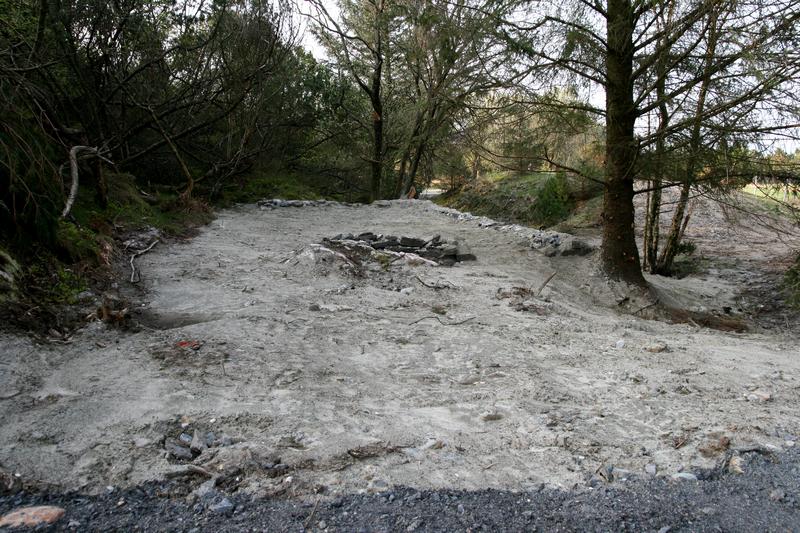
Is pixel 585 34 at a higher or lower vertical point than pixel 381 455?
higher

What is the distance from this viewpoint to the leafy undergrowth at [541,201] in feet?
47.3

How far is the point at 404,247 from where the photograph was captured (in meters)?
7.92

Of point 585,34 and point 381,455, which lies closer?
point 381,455

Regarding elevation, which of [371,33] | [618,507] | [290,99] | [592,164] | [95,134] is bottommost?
[618,507]

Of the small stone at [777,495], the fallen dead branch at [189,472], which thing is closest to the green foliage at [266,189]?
the fallen dead branch at [189,472]

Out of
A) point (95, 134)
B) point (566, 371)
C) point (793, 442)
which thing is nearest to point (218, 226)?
point (95, 134)

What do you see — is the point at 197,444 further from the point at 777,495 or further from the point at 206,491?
the point at 777,495

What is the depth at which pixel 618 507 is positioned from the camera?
7.32 feet

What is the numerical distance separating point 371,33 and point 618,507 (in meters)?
16.4

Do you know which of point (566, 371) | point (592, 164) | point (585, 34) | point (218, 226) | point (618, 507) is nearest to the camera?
point (618, 507)

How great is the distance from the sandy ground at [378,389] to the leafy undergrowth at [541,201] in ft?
27.1

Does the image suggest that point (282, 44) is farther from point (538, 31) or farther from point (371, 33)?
point (538, 31)

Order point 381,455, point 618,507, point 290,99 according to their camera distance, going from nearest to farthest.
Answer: point 618,507
point 381,455
point 290,99

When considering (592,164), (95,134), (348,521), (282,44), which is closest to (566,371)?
(348,521)
